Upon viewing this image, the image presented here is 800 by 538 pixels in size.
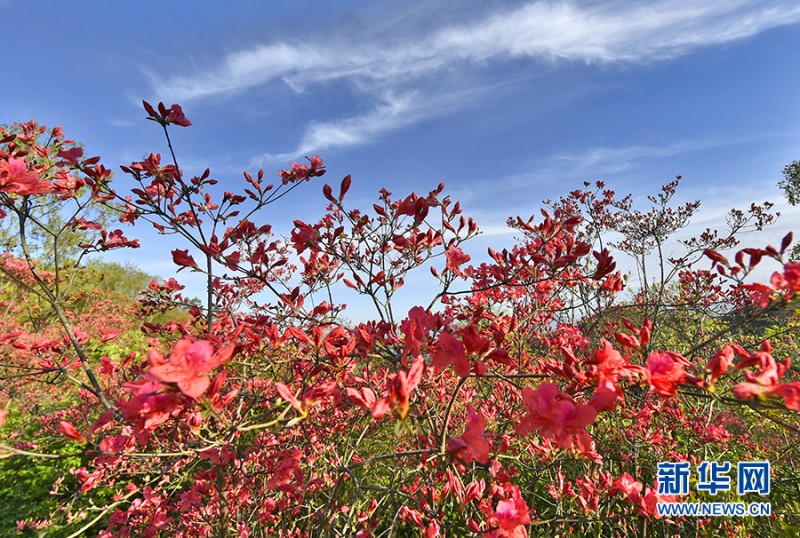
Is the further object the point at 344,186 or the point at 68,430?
the point at 344,186

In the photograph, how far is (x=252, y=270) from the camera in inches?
83.1

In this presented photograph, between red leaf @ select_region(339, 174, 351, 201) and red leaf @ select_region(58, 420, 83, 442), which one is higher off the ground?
red leaf @ select_region(339, 174, 351, 201)

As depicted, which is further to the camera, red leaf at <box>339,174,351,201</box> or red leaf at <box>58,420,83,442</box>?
red leaf at <box>339,174,351,201</box>

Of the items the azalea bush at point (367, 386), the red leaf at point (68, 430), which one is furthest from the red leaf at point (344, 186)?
the red leaf at point (68, 430)

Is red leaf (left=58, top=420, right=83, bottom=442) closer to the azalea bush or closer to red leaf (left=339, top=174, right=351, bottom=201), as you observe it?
the azalea bush

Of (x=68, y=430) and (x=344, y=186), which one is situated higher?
(x=344, y=186)

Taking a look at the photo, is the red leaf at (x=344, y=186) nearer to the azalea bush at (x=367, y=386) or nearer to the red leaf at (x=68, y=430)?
the azalea bush at (x=367, y=386)

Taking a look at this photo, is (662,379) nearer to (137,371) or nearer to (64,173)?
(137,371)

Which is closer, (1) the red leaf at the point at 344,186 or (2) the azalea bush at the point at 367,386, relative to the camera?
(2) the azalea bush at the point at 367,386

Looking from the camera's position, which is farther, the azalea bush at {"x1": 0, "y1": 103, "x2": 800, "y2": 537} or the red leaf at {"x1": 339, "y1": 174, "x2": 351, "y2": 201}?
the red leaf at {"x1": 339, "y1": 174, "x2": 351, "y2": 201}

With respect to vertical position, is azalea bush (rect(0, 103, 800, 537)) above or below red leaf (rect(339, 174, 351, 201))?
below

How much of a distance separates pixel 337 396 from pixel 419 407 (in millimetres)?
678

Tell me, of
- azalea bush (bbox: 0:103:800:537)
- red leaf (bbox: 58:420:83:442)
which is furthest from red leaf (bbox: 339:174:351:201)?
red leaf (bbox: 58:420:83:442)

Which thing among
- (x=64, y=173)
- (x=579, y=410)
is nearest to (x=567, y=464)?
(x=579, y=410)
